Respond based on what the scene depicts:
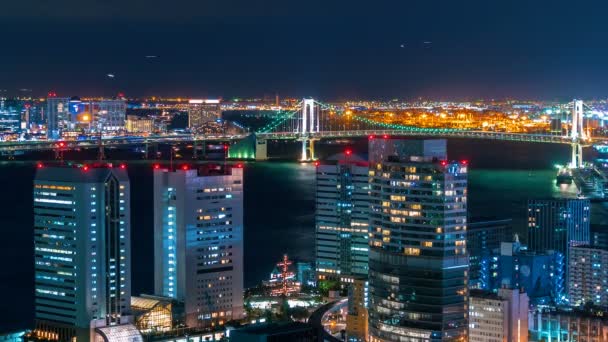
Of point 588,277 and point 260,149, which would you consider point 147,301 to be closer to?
point 588,277

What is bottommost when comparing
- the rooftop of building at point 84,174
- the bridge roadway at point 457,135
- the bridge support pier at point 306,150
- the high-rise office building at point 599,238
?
the high-rise office building at point 599,238

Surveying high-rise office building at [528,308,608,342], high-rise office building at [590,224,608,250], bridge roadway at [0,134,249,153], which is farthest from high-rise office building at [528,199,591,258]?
bridge roadway at [0,134,249,153]

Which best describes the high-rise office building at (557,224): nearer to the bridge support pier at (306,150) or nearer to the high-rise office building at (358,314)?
the high-rise office building at (358,314)

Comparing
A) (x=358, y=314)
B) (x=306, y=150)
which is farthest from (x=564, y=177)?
(x=358, y=314)

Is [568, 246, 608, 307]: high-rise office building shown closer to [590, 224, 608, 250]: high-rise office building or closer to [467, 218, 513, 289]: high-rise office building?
[590, 224, 608, 250]: high-rise office building

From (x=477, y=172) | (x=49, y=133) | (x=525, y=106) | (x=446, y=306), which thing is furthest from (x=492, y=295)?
(x=525, y=106)

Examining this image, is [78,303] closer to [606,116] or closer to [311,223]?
[311,223]

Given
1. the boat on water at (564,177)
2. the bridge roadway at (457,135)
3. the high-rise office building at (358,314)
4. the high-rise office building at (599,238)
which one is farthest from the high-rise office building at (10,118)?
the high-rise office building at (358,314)
